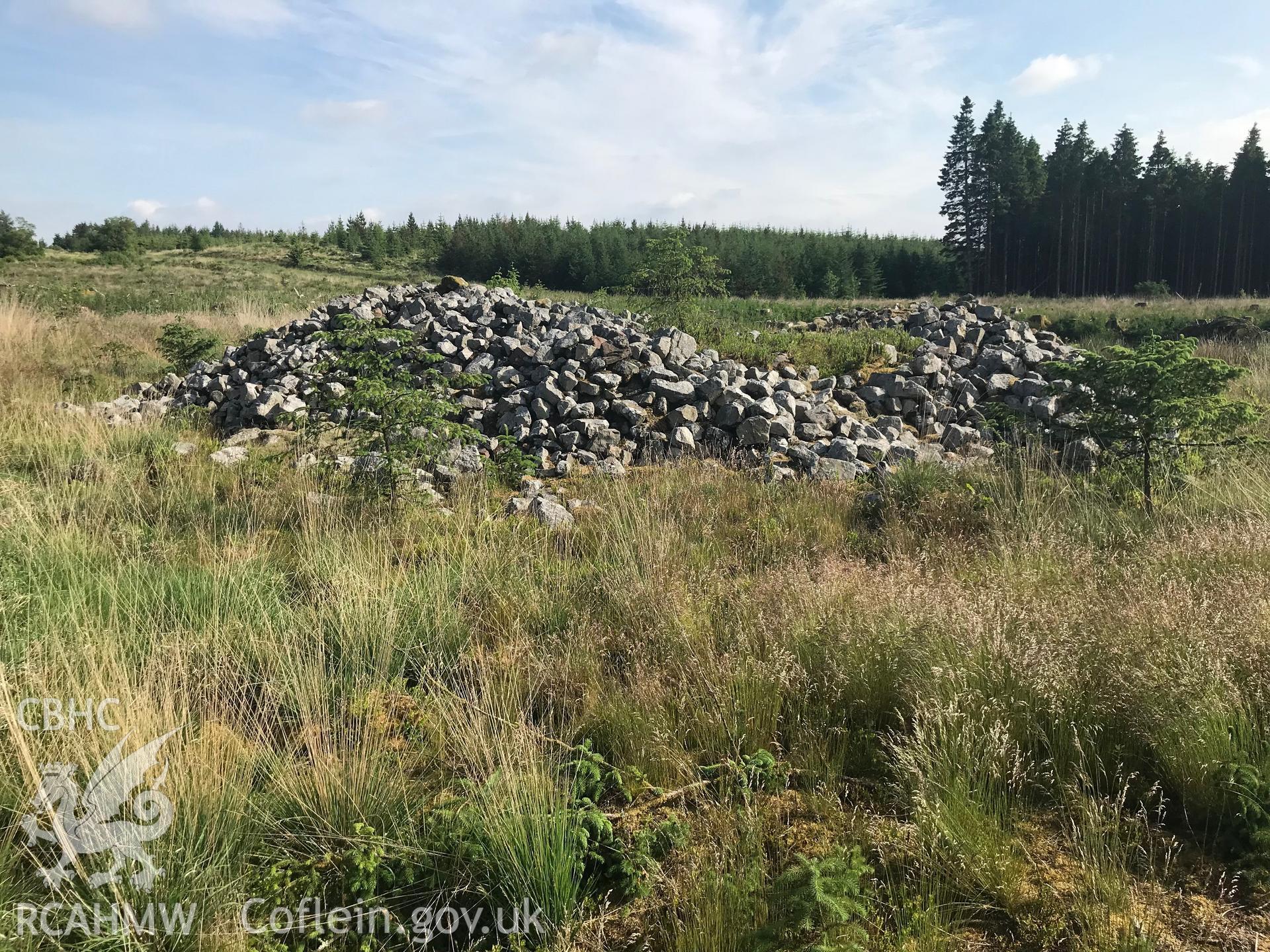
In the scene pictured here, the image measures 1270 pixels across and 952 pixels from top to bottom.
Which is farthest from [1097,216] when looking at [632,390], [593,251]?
[632,390]

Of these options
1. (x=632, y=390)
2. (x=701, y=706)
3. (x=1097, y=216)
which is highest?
(x=1097, y=216)

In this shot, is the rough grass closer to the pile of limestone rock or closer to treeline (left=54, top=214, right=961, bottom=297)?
the pile of limestone rock

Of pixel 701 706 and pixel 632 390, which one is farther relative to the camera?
pixel 632 390

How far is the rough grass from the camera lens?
8.00 ft

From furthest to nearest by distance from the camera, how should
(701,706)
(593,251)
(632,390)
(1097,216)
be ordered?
1. (593,251)
2. (1097,216)
3. (632,390)
4. (701,706)

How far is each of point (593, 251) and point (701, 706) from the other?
6046 cm

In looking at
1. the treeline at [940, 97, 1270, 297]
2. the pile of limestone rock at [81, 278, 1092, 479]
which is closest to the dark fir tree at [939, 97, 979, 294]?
the treeline at [940, 97, 1270, 297]

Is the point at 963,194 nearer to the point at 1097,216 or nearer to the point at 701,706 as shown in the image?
the point at 1097,216

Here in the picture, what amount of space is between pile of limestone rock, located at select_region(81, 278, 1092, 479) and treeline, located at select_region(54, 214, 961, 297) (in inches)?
1441

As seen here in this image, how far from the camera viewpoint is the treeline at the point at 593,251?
178 ft

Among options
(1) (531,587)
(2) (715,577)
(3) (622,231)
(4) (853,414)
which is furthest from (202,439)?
(3) (622,231)

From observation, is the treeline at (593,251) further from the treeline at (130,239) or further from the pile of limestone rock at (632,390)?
the pile of limestone rock at (632,390)

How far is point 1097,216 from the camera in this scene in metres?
47.8

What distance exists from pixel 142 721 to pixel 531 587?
89.6 inches
